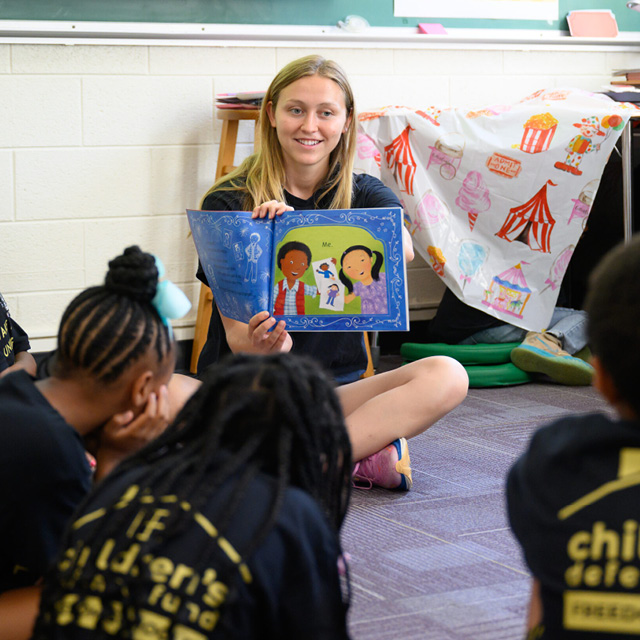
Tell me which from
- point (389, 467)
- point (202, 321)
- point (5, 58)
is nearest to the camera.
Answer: point (389, 467)

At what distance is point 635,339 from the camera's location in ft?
2.12

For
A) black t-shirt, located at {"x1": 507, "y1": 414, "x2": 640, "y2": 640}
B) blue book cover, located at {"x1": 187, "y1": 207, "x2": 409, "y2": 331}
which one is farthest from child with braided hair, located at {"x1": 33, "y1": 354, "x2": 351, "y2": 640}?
blue book cover, located at {"x1": 187, "y1": 207, "x2": 409, "y2": 331}

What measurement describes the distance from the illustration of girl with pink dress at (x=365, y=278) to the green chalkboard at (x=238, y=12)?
4.89 ft

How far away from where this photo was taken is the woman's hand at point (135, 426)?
0.97 m

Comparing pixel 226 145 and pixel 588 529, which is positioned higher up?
pixel 226 145

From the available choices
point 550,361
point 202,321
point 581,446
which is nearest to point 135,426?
point 581,446

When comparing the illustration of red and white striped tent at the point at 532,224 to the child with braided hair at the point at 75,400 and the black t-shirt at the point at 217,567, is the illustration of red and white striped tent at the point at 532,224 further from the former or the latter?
the black t-shirt at the point at 217,567

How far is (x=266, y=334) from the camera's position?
1.60 m

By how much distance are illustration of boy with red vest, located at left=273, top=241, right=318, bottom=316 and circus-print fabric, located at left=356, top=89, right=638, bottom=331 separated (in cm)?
117

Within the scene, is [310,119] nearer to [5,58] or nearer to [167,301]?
[167,301]

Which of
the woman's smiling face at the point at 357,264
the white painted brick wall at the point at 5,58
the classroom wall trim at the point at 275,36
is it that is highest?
the classroom wall trim at the point at 275,36

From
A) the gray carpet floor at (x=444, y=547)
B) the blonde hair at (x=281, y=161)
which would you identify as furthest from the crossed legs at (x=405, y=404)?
the blonde hair at (x=281, y=161)

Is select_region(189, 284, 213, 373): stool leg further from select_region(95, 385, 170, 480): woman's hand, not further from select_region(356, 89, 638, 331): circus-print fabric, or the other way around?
select_region(95, 385, 170, 480): woman's hand

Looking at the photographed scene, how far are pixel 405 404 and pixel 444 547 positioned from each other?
0.34 m
